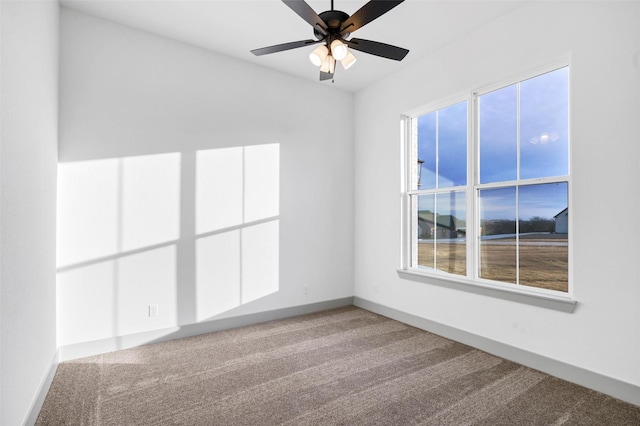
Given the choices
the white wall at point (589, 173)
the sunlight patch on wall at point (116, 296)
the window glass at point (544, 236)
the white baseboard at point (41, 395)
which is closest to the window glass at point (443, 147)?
the white wall at point (589, 173)

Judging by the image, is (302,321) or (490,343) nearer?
(490,343)

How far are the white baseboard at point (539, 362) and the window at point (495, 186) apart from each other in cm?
58

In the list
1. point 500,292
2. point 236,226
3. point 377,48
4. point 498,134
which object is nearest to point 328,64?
point 377,48

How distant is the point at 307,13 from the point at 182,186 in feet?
7.53

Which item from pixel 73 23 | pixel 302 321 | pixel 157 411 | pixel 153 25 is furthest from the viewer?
pixel 302 321

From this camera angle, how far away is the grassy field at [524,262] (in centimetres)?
277

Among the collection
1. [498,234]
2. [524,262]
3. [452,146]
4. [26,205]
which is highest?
[452,146]

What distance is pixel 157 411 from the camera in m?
2.15

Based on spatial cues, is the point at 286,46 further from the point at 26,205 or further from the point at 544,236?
the point at 544,236

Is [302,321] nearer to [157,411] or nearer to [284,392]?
[284,392]

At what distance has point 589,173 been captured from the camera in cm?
250

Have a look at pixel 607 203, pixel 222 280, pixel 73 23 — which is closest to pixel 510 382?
pixel 607 203

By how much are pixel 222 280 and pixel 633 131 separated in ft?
12.8

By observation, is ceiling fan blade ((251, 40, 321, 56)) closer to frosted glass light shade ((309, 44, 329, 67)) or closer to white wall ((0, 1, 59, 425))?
frosted glass light shade ((309, 44, 329, 67))
